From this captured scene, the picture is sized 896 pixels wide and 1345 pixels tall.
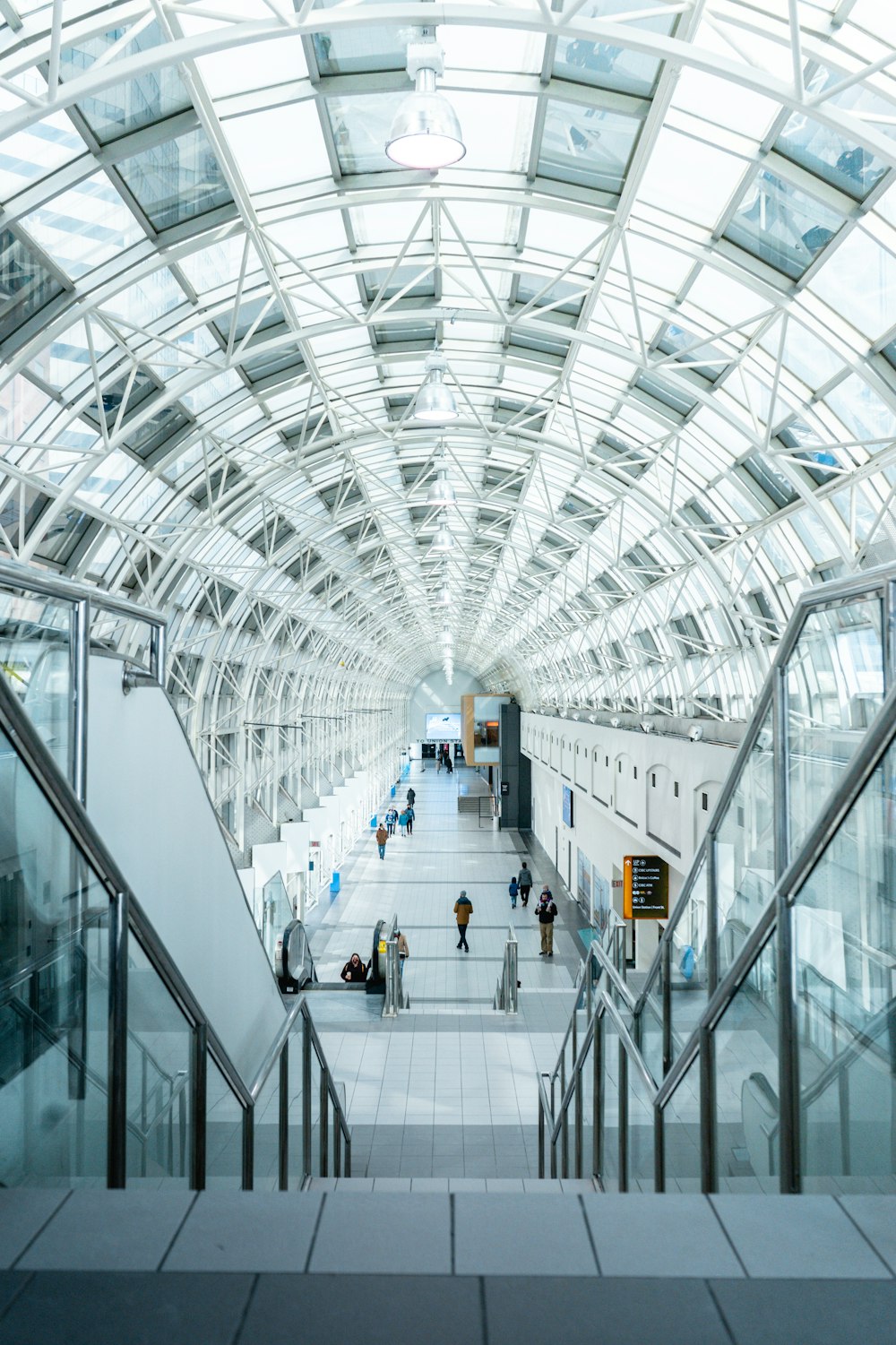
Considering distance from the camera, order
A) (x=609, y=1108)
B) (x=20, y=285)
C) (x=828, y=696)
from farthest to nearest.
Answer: (x=20, y=285) → (x=609, y=1108) → (x=828, y=696)

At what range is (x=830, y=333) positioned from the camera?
13812mm

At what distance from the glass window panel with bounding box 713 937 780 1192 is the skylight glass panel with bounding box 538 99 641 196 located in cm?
1005

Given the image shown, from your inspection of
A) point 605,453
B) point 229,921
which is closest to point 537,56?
point 229,921

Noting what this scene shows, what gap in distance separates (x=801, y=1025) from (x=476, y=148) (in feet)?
38.9

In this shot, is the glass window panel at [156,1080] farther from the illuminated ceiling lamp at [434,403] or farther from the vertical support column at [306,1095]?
the illuminated ceiling lamp at [434,403]

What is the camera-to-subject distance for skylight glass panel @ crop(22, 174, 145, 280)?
472 inches

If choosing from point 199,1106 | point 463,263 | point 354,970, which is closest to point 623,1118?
point 199,1106

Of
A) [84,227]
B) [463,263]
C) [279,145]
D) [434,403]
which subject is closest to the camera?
[279,145]

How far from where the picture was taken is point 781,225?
41.7 ft

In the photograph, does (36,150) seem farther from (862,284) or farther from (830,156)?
(862,284)

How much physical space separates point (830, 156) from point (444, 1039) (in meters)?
13.5

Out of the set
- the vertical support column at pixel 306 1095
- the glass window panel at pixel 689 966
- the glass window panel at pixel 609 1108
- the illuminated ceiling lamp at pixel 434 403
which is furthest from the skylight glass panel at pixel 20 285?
the glass window panel at pixel 609 1108

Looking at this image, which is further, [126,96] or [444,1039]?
[444,1039]

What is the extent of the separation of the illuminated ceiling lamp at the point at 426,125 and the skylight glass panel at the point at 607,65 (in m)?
3.26
